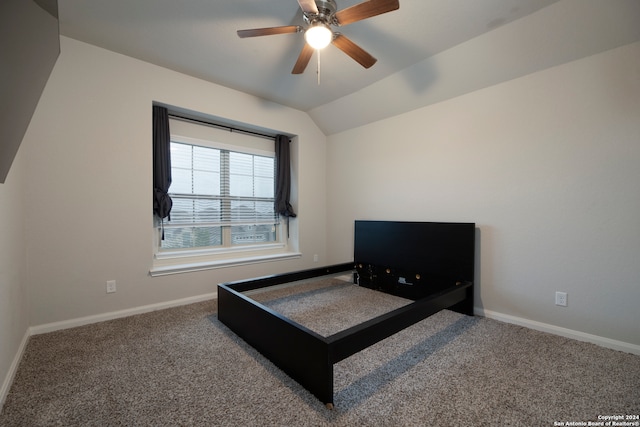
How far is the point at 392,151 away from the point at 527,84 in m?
1.48

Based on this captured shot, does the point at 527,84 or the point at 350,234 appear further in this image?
the point at 350,234

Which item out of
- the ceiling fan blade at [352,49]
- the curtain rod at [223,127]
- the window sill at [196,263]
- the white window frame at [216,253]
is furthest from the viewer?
the curtain rod at [223,127]

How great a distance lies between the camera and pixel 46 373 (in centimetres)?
169

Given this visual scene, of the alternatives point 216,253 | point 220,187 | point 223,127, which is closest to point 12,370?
point 216,253

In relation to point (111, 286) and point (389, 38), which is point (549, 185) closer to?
point (389, 38)

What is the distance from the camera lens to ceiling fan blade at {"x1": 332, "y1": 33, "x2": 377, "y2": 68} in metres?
1.93

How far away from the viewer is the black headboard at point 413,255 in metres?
2.70

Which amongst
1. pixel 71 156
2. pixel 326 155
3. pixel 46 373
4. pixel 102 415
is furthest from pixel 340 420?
pixel 326 155

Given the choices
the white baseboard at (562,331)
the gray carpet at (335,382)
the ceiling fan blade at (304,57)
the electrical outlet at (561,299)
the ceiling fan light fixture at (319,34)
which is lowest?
the gray carpet at (335,382)

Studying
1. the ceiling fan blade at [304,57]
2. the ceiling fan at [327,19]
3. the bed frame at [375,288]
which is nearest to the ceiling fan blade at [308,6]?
the ceiling fan at [327,19]

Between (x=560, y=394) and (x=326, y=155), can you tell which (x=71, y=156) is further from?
(x=560, y=394)

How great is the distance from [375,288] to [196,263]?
7.62 feet

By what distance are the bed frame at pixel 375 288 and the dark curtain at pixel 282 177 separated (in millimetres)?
1164

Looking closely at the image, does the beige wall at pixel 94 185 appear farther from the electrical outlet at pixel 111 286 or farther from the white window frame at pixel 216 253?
the white window frame at pixel 216 253
